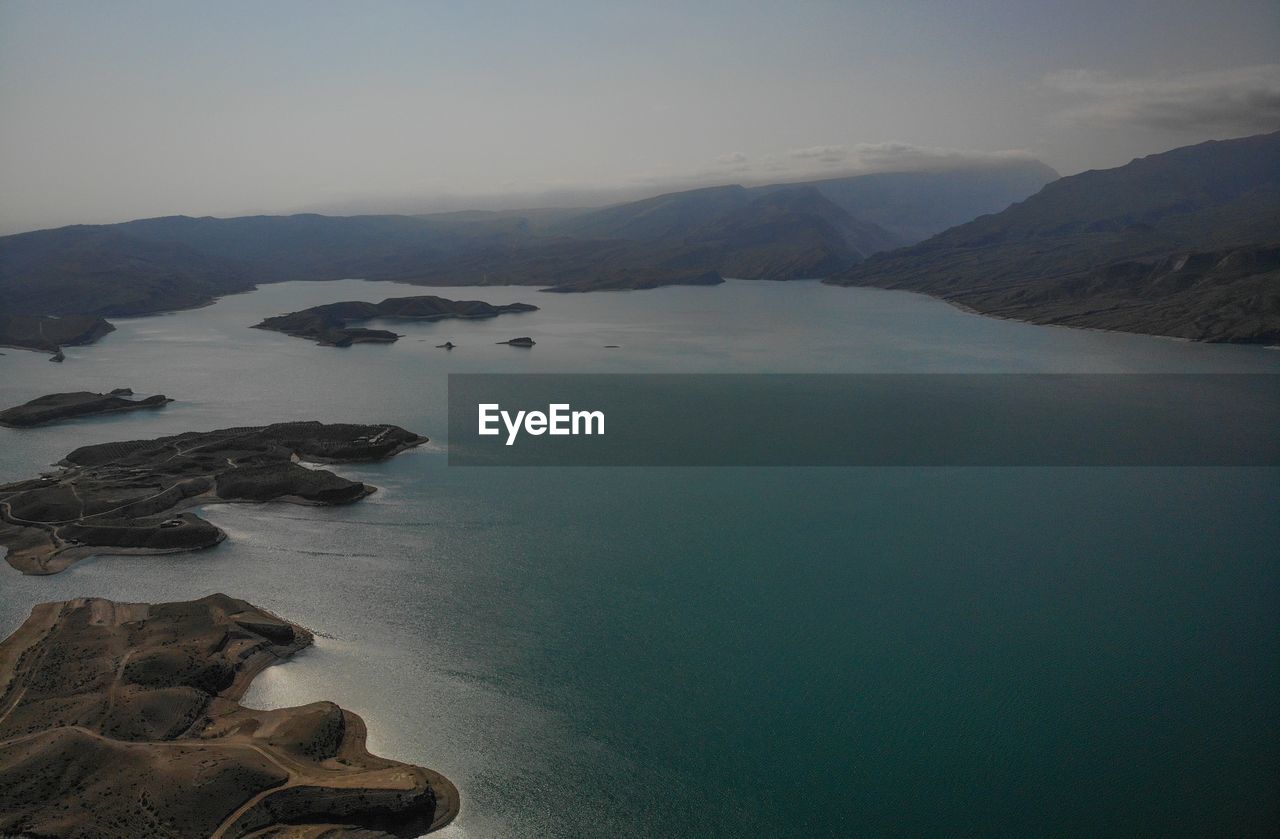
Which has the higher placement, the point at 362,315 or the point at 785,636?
the point at 362,315

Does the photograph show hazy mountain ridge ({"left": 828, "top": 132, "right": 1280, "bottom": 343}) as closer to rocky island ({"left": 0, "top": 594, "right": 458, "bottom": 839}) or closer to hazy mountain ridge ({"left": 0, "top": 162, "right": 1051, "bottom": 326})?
hazy mountain ridge ({"left": 0, "top": 162, "right": 1051, "bottom": 326})

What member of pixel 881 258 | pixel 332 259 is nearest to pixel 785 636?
pixel 881 258

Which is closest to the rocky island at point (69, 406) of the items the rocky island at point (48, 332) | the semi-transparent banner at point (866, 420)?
the semi-transparent banner at point (866, 420)

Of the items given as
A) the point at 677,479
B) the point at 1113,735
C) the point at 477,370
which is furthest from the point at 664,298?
the point at 1113,735

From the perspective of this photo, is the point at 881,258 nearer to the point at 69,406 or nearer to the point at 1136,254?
the point at 1136,254

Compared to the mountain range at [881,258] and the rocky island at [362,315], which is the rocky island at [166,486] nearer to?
the rocky island at [362,315]

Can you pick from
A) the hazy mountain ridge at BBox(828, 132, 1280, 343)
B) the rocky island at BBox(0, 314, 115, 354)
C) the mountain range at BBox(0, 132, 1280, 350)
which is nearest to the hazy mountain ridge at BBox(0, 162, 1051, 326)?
the mountain range at BBox(0, 132, 1280, 350)

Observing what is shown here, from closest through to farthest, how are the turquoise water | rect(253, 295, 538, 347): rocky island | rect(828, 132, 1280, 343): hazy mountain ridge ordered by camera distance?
the turquoise water
rect(828, 132, 1280, 343): hazy mountain ridge
rect(253, 295, 538, 347): rocky island
